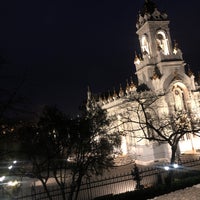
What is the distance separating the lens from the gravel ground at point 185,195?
15609 mm

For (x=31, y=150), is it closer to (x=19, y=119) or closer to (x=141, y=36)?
(x=19, y=119)

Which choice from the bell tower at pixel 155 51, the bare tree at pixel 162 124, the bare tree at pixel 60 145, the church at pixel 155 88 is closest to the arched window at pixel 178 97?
the church at pixel 155 88

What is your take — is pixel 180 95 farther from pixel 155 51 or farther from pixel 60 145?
pixel 60 145

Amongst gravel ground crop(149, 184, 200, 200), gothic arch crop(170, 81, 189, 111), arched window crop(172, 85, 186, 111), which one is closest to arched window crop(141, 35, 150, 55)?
gothic arch crop(170, 81, 189, 111)

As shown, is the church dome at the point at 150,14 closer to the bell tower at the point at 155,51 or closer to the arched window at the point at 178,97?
the bell tower at the point at 155,51

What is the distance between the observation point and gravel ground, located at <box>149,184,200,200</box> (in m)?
15.6

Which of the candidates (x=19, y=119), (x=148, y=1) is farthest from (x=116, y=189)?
(x=148, y=1)

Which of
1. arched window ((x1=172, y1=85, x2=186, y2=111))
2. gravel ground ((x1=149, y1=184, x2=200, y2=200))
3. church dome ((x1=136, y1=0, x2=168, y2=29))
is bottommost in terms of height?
gravel ground ((x1=149, y1=184, x2=200, y2=200))

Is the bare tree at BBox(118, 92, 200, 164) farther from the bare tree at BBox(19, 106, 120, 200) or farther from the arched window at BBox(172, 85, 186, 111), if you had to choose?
the bare tree at BBox(19, 106, 120, 200)

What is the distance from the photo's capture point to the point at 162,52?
153 feet

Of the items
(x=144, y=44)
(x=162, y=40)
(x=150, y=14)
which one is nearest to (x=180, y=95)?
(x=162, y=40)

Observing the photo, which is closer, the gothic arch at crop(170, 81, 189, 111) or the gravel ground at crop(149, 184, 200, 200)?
the gravel ground at crop(149, 184, 200, 200)

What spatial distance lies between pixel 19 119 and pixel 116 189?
13955 millimetres

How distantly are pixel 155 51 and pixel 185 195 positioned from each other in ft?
111
